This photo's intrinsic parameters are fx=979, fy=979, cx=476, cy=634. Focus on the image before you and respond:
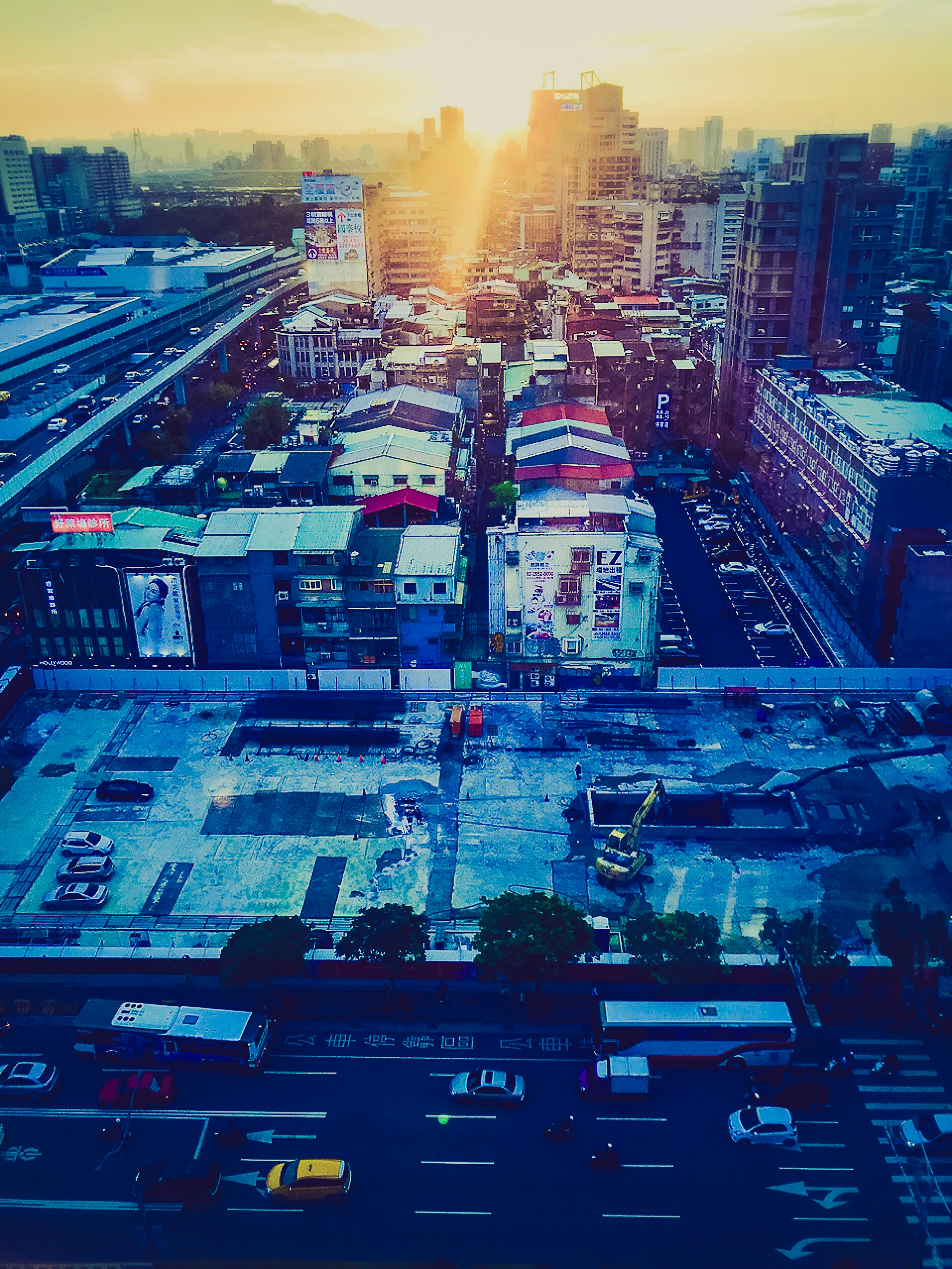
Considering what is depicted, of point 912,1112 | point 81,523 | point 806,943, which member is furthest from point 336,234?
point 912,1112

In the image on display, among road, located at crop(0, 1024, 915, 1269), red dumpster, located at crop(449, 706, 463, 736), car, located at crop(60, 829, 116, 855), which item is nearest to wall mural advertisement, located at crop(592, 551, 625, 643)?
red dumpster, located at crop(449, 706, 463, 736)

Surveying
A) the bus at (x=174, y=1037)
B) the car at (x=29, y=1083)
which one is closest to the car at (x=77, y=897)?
the bus at (x=174, y=1037)

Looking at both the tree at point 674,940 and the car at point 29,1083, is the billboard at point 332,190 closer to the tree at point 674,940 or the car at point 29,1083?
the tree at point 674,940

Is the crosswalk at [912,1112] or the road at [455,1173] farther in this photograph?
the crosswalk at [912,1112]

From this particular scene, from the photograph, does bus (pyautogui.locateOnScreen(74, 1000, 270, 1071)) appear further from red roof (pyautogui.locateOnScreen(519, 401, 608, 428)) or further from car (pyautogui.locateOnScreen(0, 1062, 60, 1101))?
red roof (pyautogui.locateOnScreen(519, 401, 608, 428))

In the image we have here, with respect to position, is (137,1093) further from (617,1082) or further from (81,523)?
(81,523)

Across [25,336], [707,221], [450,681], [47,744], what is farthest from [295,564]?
[707,221]

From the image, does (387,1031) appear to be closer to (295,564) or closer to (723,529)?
(295,564)
